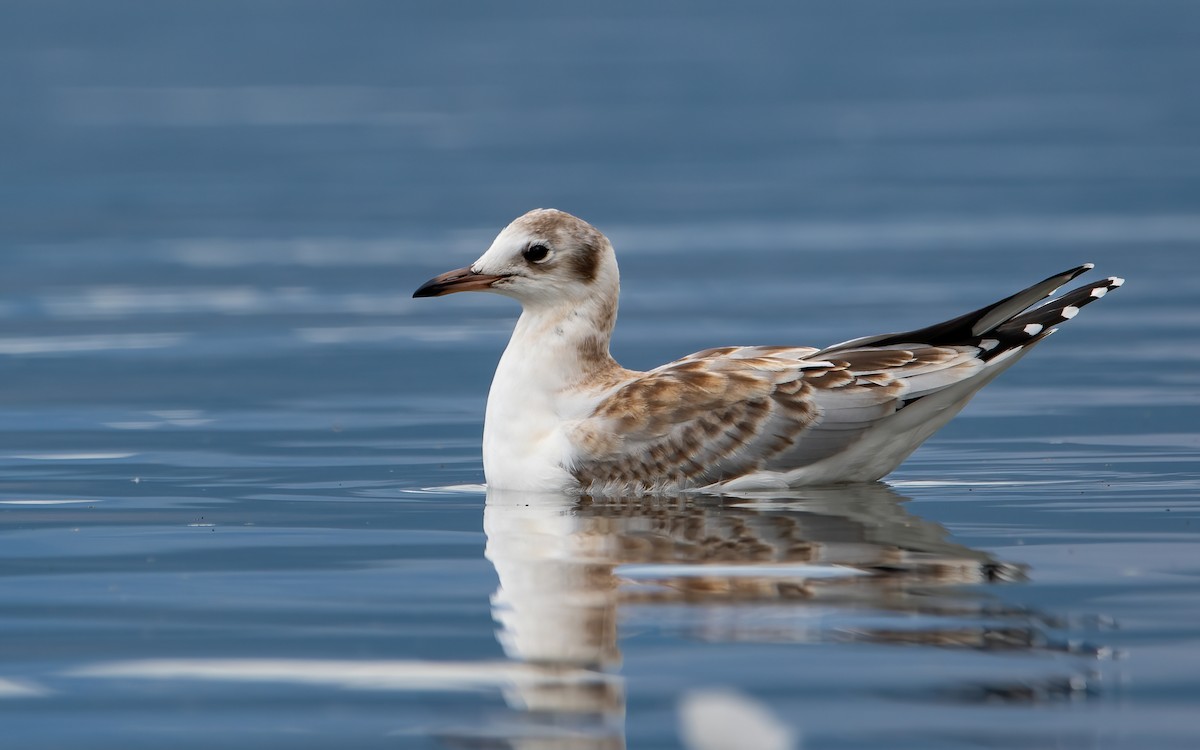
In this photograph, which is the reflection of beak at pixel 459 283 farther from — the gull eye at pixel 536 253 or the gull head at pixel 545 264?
the gull eye at pixel 536 253

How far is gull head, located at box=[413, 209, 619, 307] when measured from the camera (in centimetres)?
1191

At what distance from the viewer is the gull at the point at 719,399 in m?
11.5

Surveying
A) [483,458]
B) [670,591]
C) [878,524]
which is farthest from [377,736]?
[483,458]

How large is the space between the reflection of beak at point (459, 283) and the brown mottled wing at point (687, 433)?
963 millimetres

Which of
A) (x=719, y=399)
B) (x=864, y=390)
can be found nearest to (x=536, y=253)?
(x=719, y=399)

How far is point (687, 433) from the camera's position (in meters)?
11.5

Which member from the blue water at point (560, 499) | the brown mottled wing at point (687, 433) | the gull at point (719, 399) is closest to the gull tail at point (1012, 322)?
the gull at point (719, 399)

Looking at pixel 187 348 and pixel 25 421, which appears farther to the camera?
pixel 187 348

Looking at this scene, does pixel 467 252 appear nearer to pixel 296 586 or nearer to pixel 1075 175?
pixel 1075 175

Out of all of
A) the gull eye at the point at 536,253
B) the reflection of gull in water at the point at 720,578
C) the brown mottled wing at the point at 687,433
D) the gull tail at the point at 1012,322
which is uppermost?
the gull eye at the point at 536,253

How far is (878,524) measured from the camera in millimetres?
10672

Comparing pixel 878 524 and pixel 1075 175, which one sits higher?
pixel 1075 175

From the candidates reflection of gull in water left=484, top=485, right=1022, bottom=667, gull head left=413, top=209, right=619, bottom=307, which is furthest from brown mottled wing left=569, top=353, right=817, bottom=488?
gull head left=413, top=209, right=619, bottom=307

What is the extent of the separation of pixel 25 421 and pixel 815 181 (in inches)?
640
